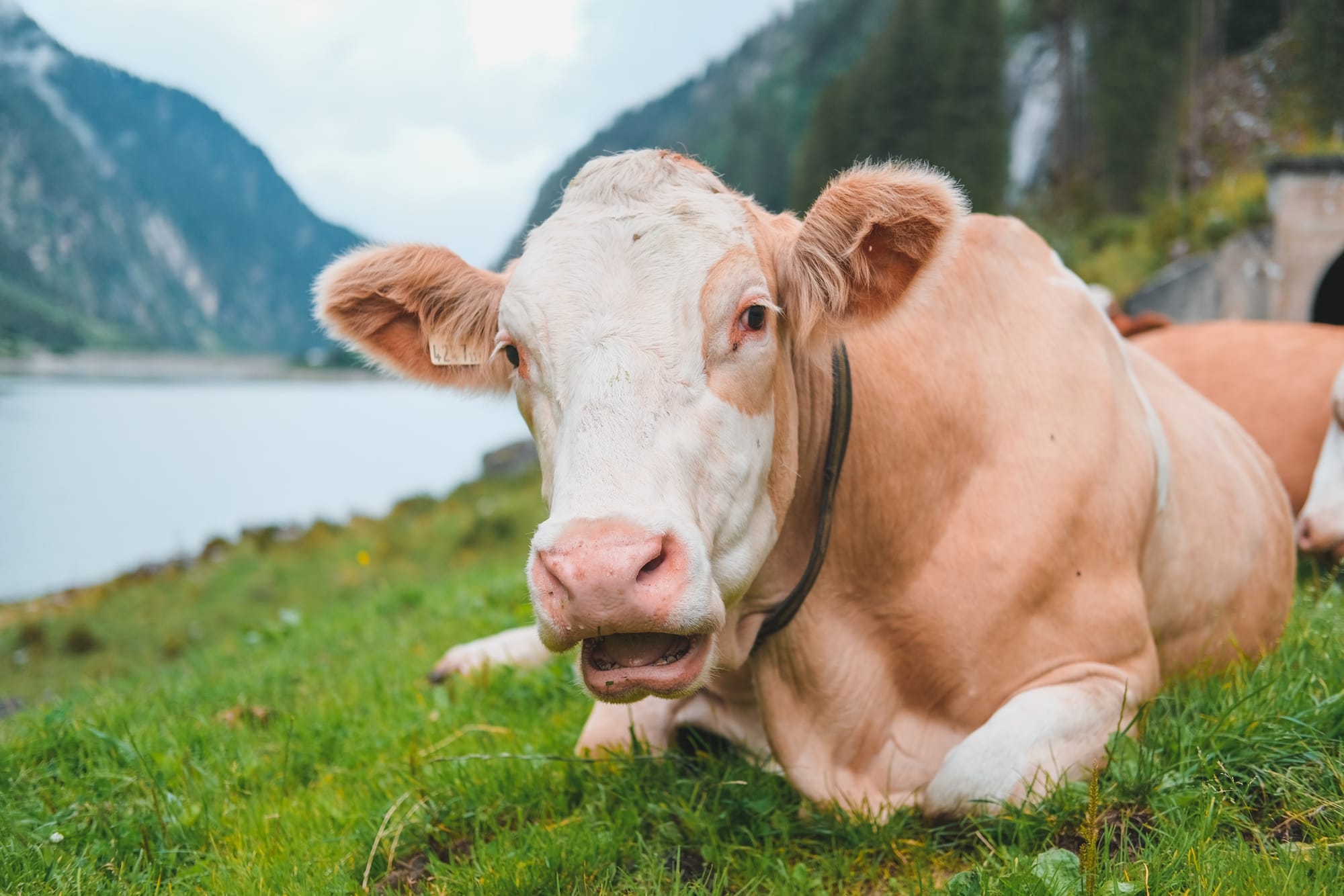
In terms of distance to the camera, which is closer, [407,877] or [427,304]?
[407,877]

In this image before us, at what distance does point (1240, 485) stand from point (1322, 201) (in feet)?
34.8

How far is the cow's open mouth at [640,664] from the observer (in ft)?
6.77

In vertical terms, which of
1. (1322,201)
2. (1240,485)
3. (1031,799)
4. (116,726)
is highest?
(1322,201)

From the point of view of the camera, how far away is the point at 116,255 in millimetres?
69562

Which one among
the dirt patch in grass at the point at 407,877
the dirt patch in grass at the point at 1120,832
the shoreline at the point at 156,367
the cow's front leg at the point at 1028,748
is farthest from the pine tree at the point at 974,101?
the dirt patch in grass at the point at 407,877

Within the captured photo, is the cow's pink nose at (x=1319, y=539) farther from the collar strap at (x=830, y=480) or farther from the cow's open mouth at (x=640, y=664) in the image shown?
the cow's open mouth at (x=640, y=664)

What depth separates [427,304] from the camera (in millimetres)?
2965

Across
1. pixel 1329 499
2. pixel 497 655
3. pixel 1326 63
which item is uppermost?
pixel 1326 63

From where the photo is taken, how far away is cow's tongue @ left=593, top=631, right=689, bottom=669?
2082 mm

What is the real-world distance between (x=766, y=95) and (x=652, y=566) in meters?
99.0

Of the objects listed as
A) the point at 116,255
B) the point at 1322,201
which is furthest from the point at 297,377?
the point at 1322,201

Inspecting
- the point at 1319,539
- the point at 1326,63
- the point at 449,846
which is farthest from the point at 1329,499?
the point at 1326,63

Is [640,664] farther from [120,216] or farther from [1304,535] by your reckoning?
[120,216]

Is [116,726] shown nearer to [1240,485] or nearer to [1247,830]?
[1247,830]
